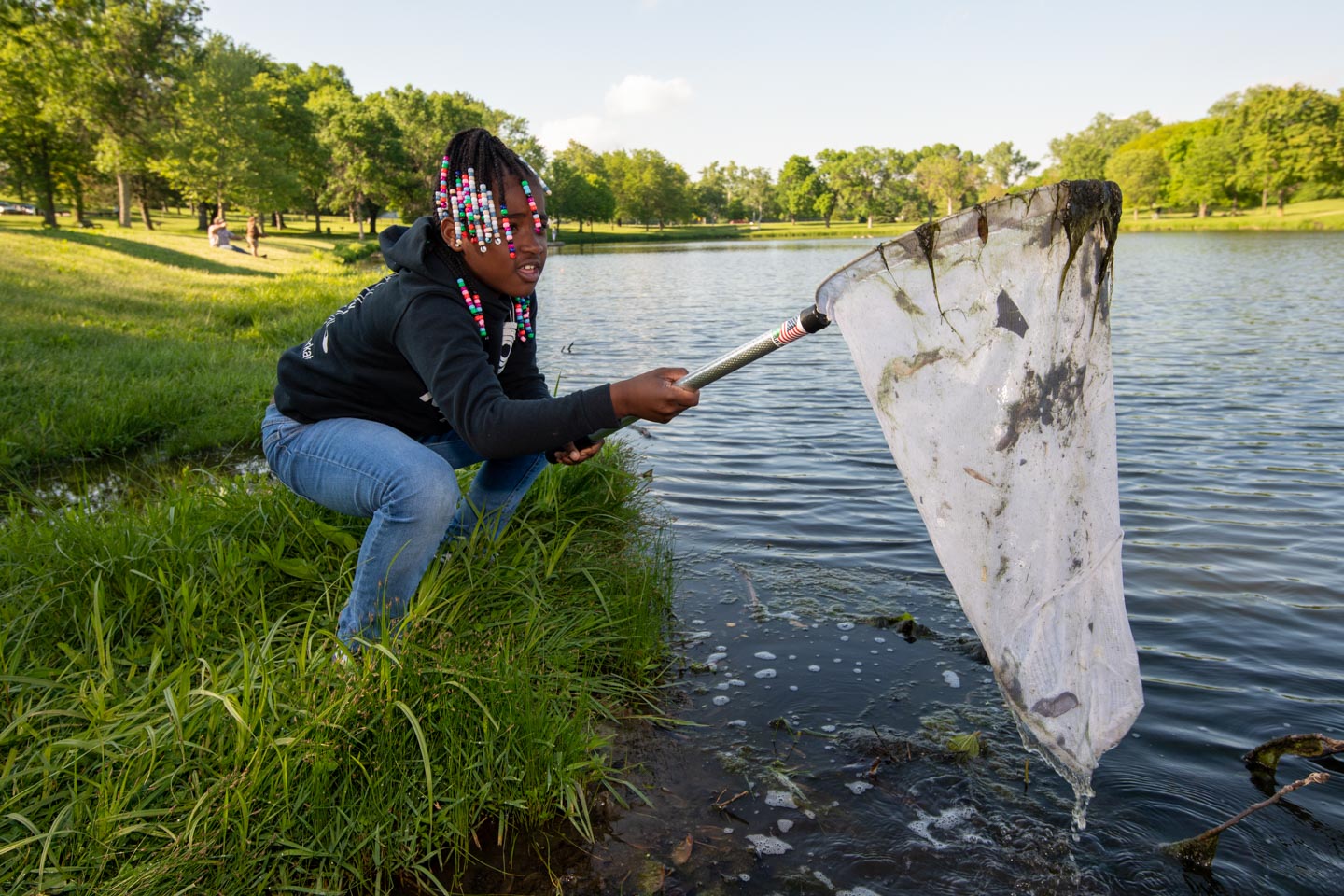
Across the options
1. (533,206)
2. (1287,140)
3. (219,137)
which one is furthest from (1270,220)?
(533,206)

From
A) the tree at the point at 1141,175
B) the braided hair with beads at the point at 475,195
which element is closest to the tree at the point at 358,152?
the braided hair with beads at the point at 475,195

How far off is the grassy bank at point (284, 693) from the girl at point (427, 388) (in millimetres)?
313

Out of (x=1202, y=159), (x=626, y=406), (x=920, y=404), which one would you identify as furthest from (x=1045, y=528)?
(x=1202, y=159)

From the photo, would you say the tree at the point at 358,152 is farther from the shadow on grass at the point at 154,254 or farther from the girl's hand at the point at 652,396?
the girl's hand at the point at 652,396

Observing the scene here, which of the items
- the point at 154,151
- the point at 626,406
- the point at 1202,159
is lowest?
the point at 626,406

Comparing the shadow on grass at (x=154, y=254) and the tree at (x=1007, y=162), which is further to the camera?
the tree at (x=1007, y=162)

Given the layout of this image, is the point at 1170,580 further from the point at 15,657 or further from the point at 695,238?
the point at 695,238

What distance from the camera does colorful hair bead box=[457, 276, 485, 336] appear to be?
2.95m

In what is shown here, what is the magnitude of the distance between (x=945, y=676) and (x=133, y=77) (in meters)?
43.0

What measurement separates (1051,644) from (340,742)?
2082 mm

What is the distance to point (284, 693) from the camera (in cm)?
258

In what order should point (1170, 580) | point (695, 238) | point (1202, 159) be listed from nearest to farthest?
point (1170, 580)
point (1202, 159)
point (695, 238)

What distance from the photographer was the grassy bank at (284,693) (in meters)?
2.25

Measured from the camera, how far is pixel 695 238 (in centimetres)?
10100
